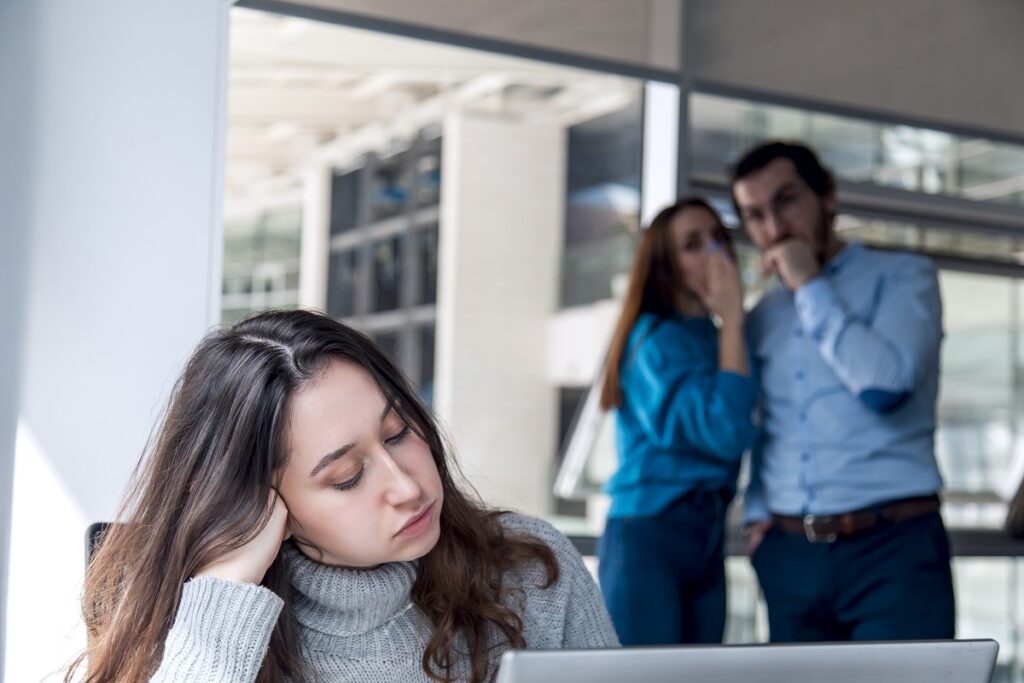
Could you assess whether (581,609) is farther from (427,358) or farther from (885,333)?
(427,358)

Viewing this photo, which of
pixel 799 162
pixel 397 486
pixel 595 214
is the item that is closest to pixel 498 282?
pixel 595 214

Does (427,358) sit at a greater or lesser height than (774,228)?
lesser

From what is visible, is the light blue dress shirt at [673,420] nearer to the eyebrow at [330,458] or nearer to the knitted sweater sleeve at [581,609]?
the knitted sweater sleeve at [581,609]

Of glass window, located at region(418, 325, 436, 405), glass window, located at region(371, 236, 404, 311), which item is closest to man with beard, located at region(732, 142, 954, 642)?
glass window, located at region(418, 325, 436, 405)

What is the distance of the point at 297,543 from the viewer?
1.53 m

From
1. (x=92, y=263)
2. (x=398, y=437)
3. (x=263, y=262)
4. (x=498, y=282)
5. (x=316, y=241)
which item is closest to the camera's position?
(x=398, y=437)

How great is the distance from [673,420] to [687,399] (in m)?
0.05

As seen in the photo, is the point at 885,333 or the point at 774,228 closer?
the point at 885,333

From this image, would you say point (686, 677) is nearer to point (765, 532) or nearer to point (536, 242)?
point (765, 532)

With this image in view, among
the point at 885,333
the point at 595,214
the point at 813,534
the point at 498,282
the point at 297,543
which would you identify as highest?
the point at 595,214

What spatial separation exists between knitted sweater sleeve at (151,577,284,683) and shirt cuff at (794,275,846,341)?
143cm

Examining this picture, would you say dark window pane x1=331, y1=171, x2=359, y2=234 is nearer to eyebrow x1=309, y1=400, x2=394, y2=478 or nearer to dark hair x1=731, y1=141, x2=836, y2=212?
dark hair x1=731, y1=141, x2=836, y2=212

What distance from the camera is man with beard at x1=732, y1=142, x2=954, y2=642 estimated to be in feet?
7.84

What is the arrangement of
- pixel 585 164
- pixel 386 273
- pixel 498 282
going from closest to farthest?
pixel 585 164
pixel 498 282
pixel 386 273
